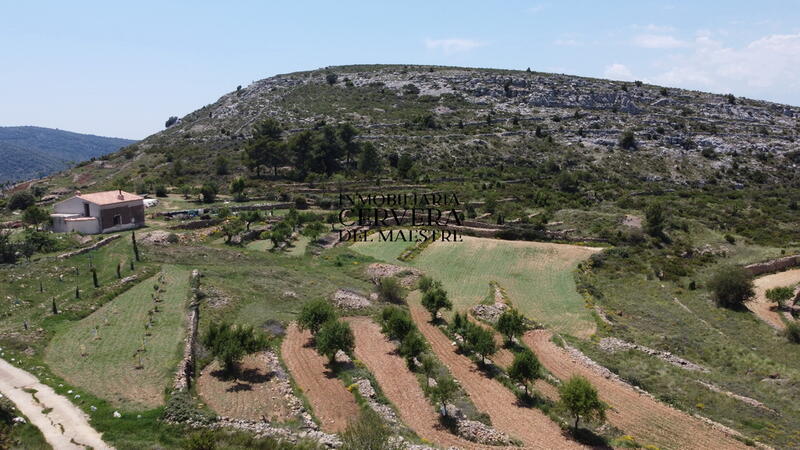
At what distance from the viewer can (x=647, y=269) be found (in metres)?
52.0

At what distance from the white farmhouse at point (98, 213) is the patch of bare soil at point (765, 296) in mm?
60444

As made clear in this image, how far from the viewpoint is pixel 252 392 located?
2570 cm

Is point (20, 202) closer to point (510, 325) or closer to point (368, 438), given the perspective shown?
point (510, 325)

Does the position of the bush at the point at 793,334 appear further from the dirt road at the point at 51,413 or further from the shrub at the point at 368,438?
the dirt road at the point at 51,413

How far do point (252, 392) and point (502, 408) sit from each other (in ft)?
41.1

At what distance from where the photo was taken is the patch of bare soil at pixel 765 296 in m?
40.8

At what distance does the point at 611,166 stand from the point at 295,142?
59742mm

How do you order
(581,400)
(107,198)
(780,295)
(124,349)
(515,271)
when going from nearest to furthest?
(581,400) < (124,349) < (780,295) < (515,271) < (107,198)

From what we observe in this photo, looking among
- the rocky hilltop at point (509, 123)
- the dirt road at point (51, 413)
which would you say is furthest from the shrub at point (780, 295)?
the rocky hilltop at point (509, 123)

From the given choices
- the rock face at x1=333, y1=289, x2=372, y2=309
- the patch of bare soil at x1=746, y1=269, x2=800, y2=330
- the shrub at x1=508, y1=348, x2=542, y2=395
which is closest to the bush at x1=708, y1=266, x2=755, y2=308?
the patch of bare soil at x1=746, y1=269, x2=800, y2=330

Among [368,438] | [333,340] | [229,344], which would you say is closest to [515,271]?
[333,340]

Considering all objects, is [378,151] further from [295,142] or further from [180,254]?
[180,254]

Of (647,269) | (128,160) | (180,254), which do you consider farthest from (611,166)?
(128,160)

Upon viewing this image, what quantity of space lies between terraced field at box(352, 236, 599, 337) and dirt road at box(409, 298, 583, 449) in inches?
376
